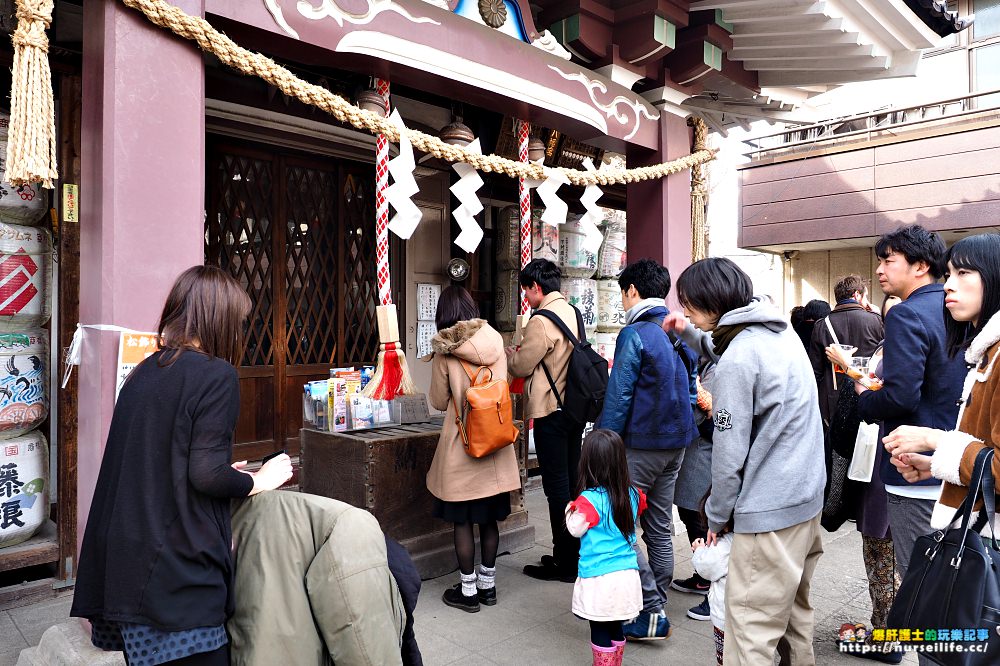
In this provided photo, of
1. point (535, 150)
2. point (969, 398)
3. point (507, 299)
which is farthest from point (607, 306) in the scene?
point (969, 398)

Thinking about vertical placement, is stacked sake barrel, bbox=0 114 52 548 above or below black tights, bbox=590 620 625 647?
above

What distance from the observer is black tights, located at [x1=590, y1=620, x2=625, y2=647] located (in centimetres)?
298

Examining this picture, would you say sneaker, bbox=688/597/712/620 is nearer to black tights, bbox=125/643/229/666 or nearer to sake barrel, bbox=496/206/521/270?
black tights, bbox=125/643/229/666

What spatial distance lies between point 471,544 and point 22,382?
275cm

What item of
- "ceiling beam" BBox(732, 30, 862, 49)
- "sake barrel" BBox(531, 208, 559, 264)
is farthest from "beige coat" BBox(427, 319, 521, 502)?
"ceiling beam" BBox(732, 30, 862, 49)

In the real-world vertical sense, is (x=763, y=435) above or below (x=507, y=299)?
below

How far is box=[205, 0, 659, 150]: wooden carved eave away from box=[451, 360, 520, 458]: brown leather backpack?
5.87 ft

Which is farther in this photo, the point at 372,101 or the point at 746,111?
the point at 746,111

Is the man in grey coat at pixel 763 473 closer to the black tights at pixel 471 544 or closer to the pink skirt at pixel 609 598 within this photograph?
the pink skirt at pixel 609 598

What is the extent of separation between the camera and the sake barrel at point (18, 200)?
3.58 m

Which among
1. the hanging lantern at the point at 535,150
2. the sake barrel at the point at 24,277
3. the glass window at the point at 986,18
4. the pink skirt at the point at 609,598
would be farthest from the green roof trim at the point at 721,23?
the glass window at the point at 986,18

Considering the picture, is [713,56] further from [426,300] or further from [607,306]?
[426,300]

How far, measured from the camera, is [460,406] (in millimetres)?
3875

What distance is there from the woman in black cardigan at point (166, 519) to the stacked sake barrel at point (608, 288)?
607 centimetres
